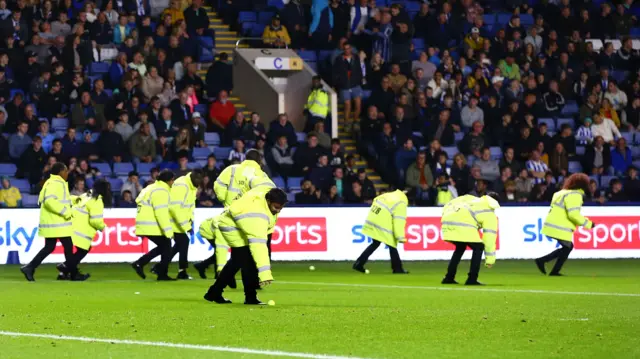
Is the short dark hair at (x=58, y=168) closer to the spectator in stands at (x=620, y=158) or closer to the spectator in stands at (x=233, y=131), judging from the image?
the spectator in stands at (x=233, y=131)

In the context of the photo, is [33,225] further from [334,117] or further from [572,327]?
[572,327]

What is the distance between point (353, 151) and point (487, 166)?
3.52 metres

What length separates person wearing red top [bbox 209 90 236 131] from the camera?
1215 inches

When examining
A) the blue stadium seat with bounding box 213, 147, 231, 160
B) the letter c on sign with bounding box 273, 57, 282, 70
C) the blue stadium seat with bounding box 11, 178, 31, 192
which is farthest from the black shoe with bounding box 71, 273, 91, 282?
the letter c on sign with bounding box 273, 57, 282, 70

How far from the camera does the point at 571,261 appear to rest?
92.4 feet

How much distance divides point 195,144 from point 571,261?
865cm

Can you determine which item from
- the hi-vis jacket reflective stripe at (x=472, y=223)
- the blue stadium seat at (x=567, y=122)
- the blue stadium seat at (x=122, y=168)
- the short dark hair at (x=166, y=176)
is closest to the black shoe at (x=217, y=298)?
the hi-vis jacket reflective stripe at (x=472, y=223)

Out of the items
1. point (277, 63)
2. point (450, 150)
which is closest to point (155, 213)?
point (277, 63)

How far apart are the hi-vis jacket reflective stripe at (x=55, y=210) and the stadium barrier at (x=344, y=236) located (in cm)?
526

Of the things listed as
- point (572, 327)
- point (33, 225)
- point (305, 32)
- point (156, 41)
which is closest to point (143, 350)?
point (572, 327)

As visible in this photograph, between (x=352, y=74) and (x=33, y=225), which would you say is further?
(x=352, y=74)

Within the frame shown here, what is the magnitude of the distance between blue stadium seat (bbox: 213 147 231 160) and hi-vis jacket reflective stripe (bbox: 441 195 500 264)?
1025cm

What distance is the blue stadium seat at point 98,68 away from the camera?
3042 centimetres

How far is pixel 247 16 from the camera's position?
3400 cm
